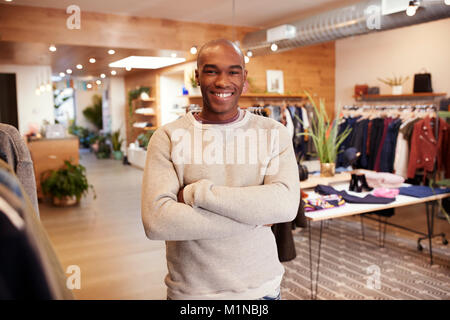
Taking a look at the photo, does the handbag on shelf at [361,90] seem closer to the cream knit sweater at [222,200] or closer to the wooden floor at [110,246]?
the wooden floor at [110,246]

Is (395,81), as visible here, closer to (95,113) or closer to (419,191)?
(419,191)

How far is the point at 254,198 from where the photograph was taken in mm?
1143

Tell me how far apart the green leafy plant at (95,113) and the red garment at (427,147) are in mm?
11306

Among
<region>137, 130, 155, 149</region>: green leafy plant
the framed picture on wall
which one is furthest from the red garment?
<region>137, 130, 155, 149</region>: green leafy plant

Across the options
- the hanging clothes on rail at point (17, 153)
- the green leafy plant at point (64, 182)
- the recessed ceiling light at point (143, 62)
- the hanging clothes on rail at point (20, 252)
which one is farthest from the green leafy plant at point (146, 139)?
the green leafy plant at point (64, 182)

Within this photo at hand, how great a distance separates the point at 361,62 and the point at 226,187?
22.0 ft

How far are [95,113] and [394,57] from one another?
10.9m

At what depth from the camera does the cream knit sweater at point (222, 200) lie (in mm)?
1126

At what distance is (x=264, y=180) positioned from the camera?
4.16ft

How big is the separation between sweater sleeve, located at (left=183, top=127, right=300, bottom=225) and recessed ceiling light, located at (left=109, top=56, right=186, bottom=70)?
108 centimetres

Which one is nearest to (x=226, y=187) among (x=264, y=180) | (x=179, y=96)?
(x=264, y=180)

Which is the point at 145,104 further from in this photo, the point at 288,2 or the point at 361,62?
the point at 361,62

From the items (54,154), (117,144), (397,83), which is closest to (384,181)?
(397,83)

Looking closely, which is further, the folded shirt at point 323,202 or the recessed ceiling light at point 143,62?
the folded shirt at point 323,202
